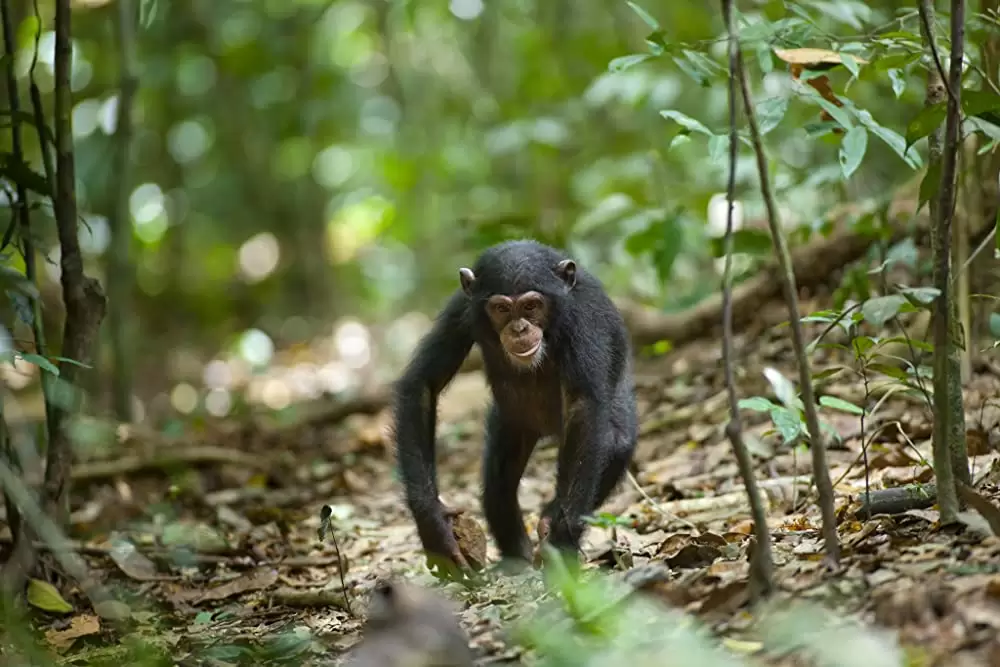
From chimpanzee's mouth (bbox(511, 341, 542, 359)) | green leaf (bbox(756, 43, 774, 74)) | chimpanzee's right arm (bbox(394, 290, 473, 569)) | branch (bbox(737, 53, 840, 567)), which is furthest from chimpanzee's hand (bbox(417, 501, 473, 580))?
green leaf (bbox(756, 43, 774, 74))

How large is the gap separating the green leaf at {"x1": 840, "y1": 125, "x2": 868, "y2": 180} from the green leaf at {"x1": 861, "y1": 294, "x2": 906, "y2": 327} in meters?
0.53

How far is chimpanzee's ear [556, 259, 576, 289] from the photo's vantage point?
484 cm

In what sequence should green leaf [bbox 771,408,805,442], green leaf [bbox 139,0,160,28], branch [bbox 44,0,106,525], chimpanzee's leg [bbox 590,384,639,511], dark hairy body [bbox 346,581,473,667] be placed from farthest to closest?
green leaf [bbox 139,0,160,28] → chimpanzee's leg [bbox 590,384,639,511] → branch [bbox 44,0,106,525] → green leaf [bbox 771,408,805,442] → dark hairy body [bbox 346,581,473,667]

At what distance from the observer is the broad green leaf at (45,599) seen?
429 centimetres

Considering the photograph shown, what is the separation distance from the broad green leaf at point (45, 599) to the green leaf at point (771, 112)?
3.45 m

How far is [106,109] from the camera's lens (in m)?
11.9

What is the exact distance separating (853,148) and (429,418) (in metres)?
2.37

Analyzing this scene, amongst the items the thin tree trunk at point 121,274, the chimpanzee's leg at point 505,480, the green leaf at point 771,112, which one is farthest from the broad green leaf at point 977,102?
the thin tree trunk at point 121,274

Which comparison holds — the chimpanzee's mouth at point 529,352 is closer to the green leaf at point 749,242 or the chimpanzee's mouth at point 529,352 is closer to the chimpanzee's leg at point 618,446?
the chimpanzee's leg at point 618,446

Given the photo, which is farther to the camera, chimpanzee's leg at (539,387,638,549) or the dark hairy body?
chimpanzee's leg at (539,387,638,549)

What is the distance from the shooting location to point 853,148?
11.6 ft

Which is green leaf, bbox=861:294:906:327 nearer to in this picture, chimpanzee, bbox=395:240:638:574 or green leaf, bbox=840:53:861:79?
green leaf, bbox=840:53:861:79

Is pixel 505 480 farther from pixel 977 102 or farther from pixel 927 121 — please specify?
pixel 977 102

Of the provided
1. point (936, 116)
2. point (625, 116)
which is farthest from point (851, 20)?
point (625, 116)
